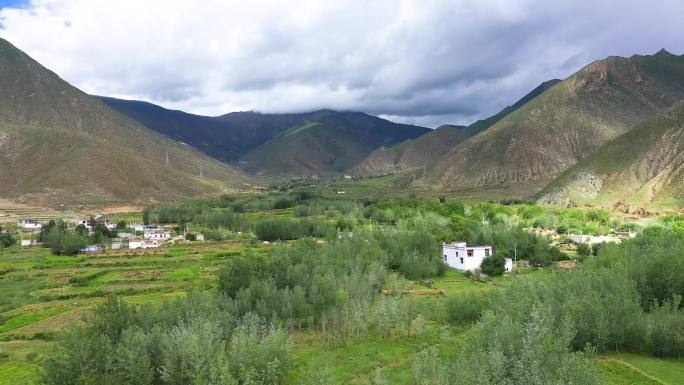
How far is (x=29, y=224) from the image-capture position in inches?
4311

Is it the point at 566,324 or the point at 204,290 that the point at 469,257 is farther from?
the point at 566,324

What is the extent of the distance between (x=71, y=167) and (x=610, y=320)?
551 ft

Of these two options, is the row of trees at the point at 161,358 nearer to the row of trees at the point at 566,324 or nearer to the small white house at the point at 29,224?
the row of trees at the point at 566,324

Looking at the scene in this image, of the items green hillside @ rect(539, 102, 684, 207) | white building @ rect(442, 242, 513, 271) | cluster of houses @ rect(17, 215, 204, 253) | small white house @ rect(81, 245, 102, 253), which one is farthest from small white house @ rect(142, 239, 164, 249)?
green hillside @ rect(539, 102, 684, 207)

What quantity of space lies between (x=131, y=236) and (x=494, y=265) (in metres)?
71.9

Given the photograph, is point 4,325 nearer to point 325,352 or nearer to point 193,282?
point 193,282

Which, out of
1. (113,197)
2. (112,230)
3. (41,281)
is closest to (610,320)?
(41,281)

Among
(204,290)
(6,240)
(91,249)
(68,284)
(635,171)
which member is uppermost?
(635,171)

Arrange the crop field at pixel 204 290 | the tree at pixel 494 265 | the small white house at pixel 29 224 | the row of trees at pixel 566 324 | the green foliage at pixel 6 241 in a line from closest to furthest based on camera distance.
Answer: the row of trees at pixel 566 324
the crop field at pixel 204 290
the tree at pixel 494 265
the green foliage at pixel 6 241
the small white house at pixel 29 224

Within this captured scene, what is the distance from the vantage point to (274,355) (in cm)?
2705

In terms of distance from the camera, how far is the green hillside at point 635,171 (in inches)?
4613

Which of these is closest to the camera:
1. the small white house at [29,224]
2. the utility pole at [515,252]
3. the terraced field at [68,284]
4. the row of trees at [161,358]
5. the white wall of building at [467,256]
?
the row of trees at [161,358]

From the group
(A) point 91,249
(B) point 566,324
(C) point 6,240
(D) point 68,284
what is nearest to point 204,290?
(D) point 68,284

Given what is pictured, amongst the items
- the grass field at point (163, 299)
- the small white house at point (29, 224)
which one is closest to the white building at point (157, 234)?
the grass field at point (163, 299)
